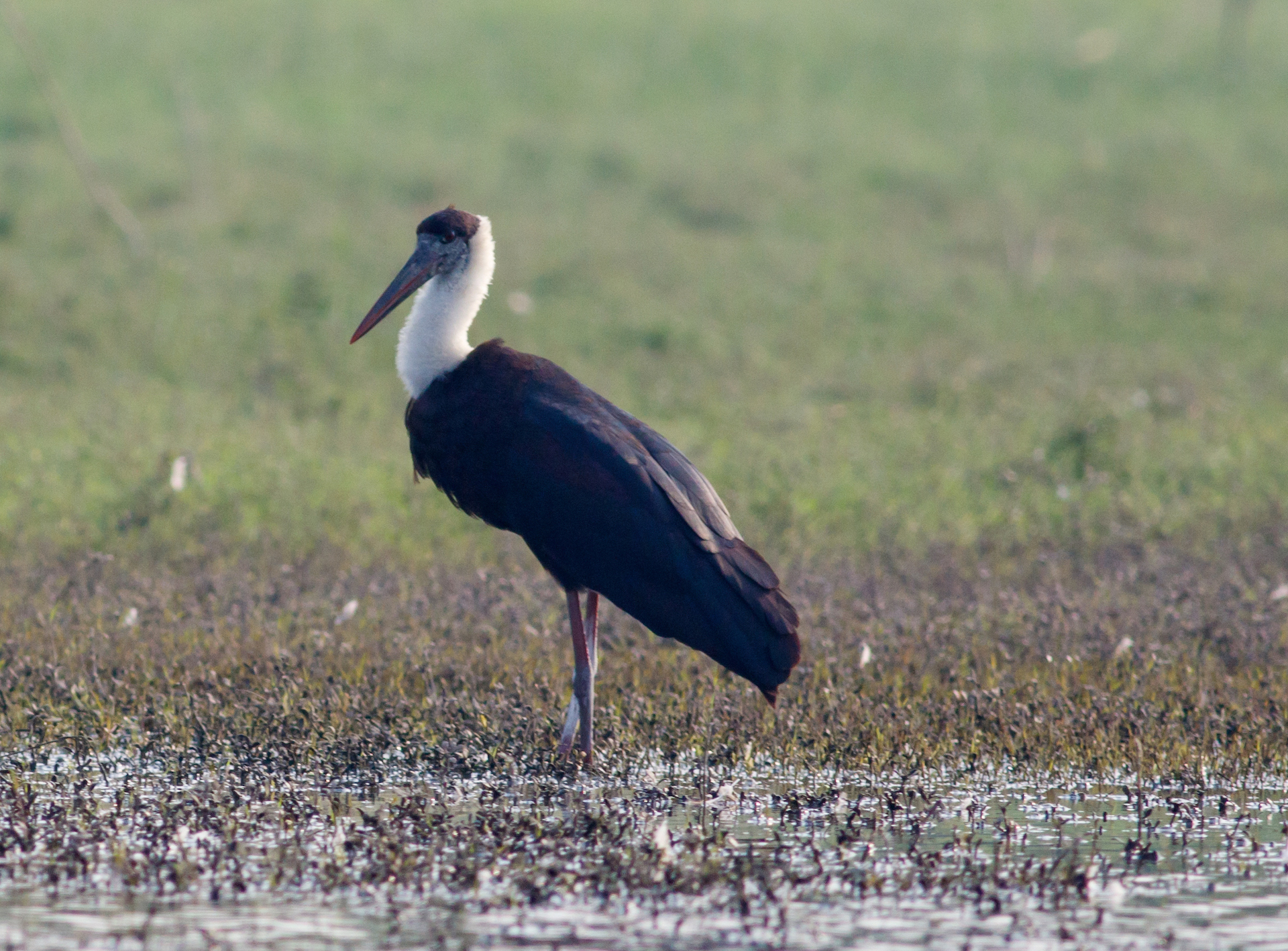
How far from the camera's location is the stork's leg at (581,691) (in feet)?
21.1

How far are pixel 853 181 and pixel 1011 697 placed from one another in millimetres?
18580

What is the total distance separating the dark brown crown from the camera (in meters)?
7.15

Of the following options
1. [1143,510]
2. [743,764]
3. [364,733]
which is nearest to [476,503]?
[364,733]

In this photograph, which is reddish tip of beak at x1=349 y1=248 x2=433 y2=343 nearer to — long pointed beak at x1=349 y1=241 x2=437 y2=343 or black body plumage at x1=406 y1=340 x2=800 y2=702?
long pointed beak at x1=349 y1=241 x2=437 y2=343

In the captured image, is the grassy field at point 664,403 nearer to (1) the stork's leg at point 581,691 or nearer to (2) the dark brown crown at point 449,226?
(1) the stork's leg at point 581,691

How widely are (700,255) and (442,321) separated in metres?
13.7

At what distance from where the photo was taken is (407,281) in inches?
280

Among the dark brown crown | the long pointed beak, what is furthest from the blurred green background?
the dark brown crown

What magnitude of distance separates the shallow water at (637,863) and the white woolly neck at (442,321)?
1534mm

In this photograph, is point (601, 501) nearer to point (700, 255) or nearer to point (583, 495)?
point (583, 495)

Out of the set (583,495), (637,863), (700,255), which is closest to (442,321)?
(583,495)

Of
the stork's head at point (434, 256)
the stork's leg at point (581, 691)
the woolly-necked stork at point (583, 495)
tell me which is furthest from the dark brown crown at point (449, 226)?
the stork's leg at point (581, 691)

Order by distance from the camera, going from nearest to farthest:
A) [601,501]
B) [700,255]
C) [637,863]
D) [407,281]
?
Result: 1. [637,863]
2. [601,501]
3. [407,281]
4. [700,255]

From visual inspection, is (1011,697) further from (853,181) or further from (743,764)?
(853,181)
